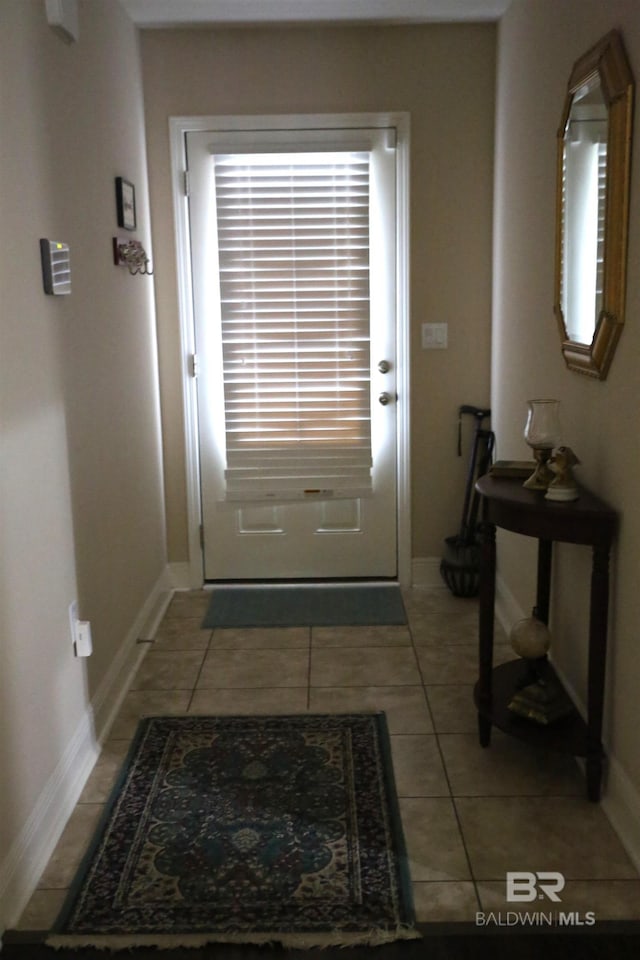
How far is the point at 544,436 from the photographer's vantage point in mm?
2490

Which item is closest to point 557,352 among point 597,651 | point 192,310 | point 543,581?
point 543,581

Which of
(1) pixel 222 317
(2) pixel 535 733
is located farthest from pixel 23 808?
(1) pixel 222 317

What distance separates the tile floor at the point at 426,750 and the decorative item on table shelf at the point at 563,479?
824 mm

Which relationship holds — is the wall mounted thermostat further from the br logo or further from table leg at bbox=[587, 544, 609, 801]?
the br logo

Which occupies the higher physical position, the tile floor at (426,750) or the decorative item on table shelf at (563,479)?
the decorative item on table shelf at (563,479)

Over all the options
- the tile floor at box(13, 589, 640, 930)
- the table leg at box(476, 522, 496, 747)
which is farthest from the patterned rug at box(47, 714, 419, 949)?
the table leg at box(476, 522, 496, 747)

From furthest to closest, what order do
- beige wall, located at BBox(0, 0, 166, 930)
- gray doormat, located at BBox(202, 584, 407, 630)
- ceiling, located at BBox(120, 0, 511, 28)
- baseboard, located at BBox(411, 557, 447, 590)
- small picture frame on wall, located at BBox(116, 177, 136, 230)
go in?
baseboard, located at BBox(411, 557, 447, 590) → gray doormat, located at BBox(202, 584, 407, 630) → ceiling, located at BBox(120, 0, 511, 28) → small picture frame on wall, located at BBox(116, 177, 136, 230) → beige wall, located at BBox(0, 0, 166, 930)

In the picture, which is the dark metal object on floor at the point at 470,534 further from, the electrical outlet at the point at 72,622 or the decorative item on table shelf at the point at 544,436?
the electrical outlet at the point at 72,622

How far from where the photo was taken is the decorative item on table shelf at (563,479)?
236cm

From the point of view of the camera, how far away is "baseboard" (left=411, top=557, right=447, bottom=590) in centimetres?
421

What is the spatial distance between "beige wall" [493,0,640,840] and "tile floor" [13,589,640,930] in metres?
0.21

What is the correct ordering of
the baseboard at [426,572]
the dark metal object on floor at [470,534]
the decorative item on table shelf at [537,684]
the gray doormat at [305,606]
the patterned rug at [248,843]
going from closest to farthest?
the patterned rug at [248,843]
the decorative item on table shelf at [537,684]
the gray doormat at [305,606]
the dark metal object on floor at [470,534]
the baseboard at [426,572]

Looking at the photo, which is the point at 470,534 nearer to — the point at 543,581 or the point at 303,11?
the point at 543,581

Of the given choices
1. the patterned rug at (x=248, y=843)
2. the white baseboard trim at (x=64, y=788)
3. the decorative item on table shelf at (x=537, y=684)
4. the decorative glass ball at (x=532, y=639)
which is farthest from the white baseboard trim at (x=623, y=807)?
the white baseboard trim at (x=64, y=788)
